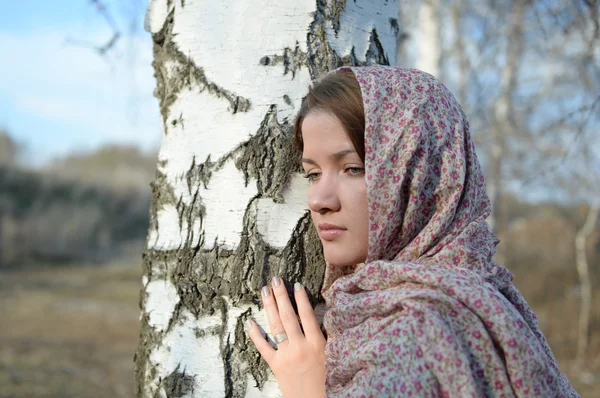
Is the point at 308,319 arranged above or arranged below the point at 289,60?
below

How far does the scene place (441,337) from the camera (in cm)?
129

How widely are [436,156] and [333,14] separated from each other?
0.53 meters

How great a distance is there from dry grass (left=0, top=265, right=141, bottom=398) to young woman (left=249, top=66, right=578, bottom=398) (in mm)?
5538

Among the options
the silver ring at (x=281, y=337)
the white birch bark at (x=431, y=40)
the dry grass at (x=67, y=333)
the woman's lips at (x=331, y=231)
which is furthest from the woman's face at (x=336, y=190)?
the dry grass at (x=67, y=333)

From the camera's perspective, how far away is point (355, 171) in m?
1.58

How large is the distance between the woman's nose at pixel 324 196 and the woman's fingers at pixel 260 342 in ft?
1.20

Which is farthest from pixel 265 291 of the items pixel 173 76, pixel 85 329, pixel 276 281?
pixel 85 329

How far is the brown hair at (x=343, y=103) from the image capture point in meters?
1.56

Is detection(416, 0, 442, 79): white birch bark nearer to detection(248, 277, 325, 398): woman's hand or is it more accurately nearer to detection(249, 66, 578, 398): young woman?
detection(249, 66, 578, 398): young woman

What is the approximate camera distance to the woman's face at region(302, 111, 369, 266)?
1.55 m

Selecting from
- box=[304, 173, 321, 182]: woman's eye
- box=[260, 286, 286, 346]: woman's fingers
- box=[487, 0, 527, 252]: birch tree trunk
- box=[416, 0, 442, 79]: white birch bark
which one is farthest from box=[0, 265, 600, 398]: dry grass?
box=[304, 173, 321, 182]: woman's eye

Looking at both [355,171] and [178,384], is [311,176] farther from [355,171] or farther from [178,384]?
[178,384]

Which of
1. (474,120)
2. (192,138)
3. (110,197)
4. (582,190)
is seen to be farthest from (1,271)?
(192,138)

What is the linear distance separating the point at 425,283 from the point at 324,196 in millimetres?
360
